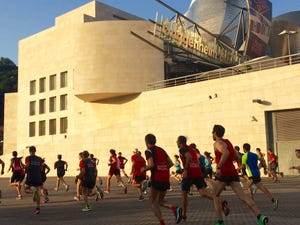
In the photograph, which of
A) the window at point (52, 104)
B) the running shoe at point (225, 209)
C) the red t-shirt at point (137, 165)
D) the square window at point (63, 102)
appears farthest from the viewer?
the window at point (52, 104)

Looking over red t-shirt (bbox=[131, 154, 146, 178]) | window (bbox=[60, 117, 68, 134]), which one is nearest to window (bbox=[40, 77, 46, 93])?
window (bbox=[60, 117, 68, 134])

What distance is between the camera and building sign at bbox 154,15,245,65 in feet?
127

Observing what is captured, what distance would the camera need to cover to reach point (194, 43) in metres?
40.9

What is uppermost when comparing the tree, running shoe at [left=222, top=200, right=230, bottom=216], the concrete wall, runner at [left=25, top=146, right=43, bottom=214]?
the tree

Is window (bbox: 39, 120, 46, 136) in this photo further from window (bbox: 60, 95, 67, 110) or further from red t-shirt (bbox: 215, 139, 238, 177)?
red t-shirt (bbox: 215, 139, 238, 177)

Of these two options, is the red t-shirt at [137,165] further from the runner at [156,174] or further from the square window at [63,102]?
the square window at [63,102]

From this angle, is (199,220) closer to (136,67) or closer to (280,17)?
(136,67)

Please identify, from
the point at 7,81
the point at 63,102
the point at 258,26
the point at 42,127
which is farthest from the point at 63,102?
the point at 7,81

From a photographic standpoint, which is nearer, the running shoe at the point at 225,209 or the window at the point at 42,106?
the running shoe at the point at 225,209

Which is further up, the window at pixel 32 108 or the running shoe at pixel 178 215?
the window at pixel 32 108

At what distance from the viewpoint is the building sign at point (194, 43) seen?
127 feet

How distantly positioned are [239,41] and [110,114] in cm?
1693

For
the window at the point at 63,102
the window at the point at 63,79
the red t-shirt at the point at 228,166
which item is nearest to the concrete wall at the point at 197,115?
the window at the point at 63,79

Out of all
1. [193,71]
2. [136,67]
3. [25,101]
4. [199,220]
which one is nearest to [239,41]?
[193,71]
